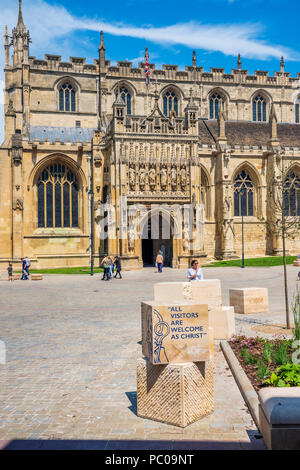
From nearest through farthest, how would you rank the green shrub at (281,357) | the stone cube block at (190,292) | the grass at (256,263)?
1. the green shrub at (281,357)
2. the stone cube block at (190,292)
3. the grass at (256,263)

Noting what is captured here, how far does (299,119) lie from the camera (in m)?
50.8

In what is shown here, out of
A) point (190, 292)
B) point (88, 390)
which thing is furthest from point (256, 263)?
point (88, 390)

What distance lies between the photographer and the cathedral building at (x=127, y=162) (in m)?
32.9

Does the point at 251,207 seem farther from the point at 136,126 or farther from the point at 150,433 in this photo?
the point at 150,433

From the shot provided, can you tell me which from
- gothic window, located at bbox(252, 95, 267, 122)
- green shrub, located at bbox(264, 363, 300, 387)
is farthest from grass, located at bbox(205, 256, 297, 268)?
green shrub, located at bbox(264, 363, 300, 387)

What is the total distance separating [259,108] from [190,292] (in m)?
43.9

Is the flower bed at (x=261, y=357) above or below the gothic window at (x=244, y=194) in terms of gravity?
below

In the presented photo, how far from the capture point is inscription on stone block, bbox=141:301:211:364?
5.40m

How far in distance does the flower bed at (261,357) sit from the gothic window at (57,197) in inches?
1109

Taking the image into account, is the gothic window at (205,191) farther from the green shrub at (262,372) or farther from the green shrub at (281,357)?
the green shrub at (262,372)

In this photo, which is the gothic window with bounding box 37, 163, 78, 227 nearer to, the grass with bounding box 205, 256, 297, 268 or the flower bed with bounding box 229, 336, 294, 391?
the grass with bounding box 205, 256, 297, 268

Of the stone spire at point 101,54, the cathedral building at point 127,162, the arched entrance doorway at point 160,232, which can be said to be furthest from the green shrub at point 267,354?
the stone spire at point 101,54

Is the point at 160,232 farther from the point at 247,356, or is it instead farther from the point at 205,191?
the point at 247,356
